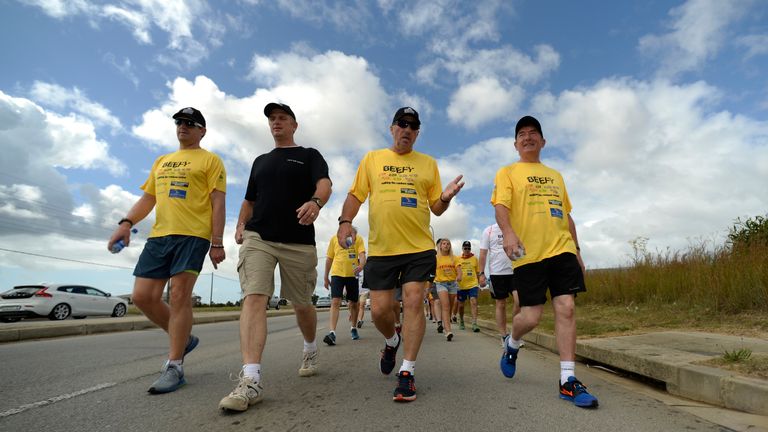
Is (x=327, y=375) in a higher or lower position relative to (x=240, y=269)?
lower

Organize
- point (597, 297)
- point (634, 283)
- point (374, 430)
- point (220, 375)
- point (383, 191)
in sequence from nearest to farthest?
point (374, 430), point (383, 191), point (220, 375), point (634, 283), point (597, 297)

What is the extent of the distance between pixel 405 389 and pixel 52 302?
17236 mm

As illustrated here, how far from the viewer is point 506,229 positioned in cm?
363

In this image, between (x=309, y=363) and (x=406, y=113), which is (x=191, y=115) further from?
(x=309, y=363)

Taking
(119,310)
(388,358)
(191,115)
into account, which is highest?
(191,115)

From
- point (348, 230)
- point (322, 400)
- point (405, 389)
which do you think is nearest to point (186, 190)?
point (348, 230)

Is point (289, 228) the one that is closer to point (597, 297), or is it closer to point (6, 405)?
point (6, 405)

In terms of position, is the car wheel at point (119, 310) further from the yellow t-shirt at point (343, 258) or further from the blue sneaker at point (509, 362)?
the blue sneaker at point (509, 362)

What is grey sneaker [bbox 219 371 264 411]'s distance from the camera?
2777mm

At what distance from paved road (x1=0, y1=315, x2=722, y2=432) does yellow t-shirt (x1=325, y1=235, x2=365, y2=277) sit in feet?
9.17

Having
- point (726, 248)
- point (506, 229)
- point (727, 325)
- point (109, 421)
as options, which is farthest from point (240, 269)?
point (726, 248)

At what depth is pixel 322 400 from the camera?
3.21 metres

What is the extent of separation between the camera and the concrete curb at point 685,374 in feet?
9.73

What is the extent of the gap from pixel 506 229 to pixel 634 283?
9.00 meters
